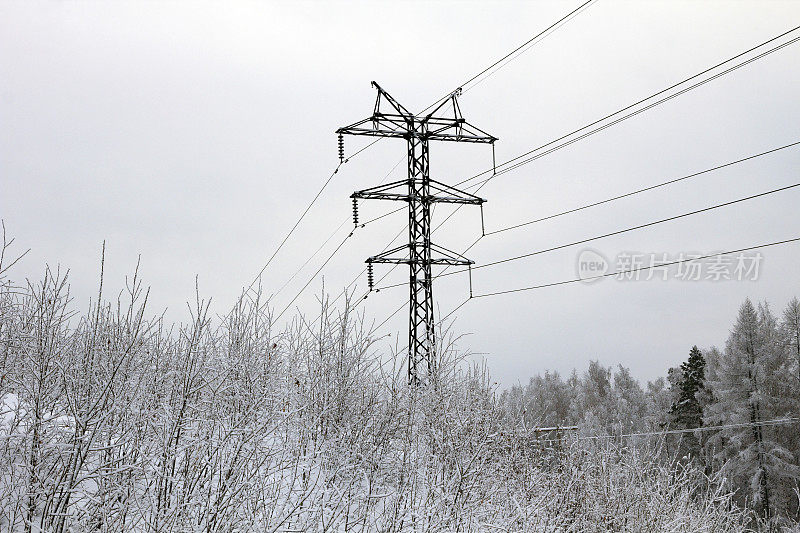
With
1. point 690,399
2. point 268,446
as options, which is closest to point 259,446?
point 268,446

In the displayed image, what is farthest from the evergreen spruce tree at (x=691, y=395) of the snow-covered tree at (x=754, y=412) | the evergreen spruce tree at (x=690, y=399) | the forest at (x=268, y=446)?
the forest at (x=268, y=446)

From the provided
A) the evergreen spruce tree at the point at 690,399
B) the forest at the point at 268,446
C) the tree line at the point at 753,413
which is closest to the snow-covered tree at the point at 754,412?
the tree line at the point at 753,413

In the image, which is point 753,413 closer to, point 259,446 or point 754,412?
point 754,412

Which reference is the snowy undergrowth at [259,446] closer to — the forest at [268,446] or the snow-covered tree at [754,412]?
the forest at [268,446]

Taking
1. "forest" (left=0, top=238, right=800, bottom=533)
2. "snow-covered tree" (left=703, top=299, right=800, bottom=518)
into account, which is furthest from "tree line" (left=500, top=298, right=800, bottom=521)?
"forest" (left=0, top=238, right=800, bottom=533)

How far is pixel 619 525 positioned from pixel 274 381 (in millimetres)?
6398

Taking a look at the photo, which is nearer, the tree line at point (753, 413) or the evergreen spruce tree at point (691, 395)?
the tree line at point (753, 413)

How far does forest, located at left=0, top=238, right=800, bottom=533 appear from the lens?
257 inches

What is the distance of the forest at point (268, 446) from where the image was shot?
21.4ft

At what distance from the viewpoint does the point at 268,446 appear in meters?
10.1

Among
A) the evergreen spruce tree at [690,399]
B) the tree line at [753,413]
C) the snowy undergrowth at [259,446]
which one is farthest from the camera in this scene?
the evergreen spruce tree at [690,399]

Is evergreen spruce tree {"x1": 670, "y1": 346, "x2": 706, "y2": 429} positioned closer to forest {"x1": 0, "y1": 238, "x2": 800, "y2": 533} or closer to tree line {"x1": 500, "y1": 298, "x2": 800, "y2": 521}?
tree line {"x1": 500, "y1": 298, "x2": 800, "y2": 521}

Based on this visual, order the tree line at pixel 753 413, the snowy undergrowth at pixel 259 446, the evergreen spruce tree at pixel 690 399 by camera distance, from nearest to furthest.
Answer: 1. the snowy undergrowth at pixel 259 446
2. the tree line at pixel 753 413
3. the evergreen spruce tree at pixel 690 399

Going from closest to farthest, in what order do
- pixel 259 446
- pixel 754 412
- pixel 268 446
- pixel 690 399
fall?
pixel 259 446, pixel 268 446, pixel 754 412, pixel 690 399
